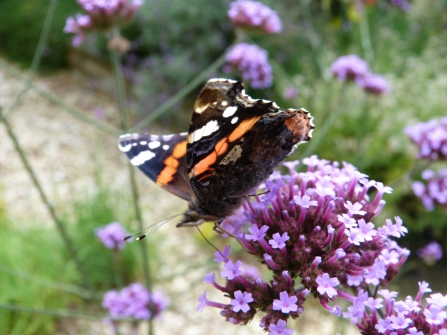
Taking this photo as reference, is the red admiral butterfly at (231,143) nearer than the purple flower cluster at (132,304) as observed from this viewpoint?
Yes

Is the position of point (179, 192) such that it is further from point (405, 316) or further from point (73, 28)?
point (73, 28)

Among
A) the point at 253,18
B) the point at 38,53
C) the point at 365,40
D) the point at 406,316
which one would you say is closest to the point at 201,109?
the point at 406,316

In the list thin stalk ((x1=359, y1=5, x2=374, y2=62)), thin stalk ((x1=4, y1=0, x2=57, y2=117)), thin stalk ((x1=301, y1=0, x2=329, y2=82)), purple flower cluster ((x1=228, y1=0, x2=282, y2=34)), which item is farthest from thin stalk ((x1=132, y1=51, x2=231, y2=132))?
thin stalk ((x1=359, y1=5, x2=374, y2=62))

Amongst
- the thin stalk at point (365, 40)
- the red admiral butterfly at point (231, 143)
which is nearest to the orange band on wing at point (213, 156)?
the red admiral butterfly at point (231, 143)

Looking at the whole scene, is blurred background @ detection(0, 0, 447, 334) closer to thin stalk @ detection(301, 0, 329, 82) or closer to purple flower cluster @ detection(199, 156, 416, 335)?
thin stalk @ detection(301, 0, 329, 82)

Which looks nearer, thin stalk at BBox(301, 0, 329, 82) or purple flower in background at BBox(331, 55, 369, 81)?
purple flower in background at BBox(331, 55, 369, 81)

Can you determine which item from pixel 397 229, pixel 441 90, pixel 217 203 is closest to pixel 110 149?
pixel 441 90

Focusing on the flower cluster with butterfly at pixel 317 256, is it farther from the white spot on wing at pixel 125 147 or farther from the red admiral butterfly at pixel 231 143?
the white spot on wing at pixel 125 147
